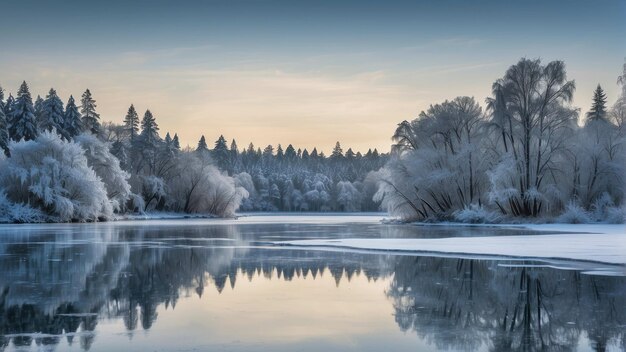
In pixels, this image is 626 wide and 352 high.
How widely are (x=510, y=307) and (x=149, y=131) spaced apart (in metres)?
83.0

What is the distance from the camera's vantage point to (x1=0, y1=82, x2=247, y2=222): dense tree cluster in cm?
5684

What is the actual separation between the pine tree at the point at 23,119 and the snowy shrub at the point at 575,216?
56.7 m

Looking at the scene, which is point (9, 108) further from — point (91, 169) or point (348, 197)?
point (348, 197)

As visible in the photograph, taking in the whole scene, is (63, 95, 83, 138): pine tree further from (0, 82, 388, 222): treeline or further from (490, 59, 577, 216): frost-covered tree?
(490, 59, 577, 216): frost-covered tree

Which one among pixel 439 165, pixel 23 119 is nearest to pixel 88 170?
pixel 23 119

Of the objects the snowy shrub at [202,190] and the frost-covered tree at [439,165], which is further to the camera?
the snowy shrub at [202,190]

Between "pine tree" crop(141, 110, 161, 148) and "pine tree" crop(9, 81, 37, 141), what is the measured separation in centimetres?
1668

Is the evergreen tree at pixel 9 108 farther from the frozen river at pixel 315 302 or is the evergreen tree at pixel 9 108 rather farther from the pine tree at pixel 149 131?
the frozen river at pixel 315 302

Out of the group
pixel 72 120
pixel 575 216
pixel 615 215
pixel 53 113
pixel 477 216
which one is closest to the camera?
pixel 615 215

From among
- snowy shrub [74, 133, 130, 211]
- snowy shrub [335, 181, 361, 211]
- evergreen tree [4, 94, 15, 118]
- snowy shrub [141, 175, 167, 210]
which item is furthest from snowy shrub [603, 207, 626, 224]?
snowy shrub [335, 181, 361, 211]

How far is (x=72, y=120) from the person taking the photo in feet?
258

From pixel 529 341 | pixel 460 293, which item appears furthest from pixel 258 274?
pixel 529 341

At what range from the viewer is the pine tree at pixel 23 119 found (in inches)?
2874

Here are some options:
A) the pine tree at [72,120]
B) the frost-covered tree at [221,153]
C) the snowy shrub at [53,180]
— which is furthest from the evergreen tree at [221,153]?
the snowy shrub at [53,180]
